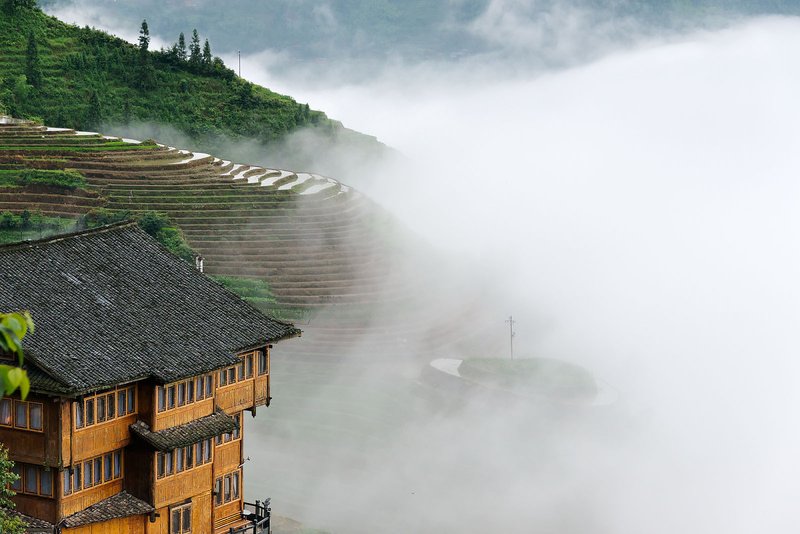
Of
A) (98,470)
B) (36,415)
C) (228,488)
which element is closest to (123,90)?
(228,488)

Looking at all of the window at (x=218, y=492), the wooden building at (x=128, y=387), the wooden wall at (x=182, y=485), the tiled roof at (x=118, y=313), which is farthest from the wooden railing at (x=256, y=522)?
the tiled roof at (x=118, y=313)

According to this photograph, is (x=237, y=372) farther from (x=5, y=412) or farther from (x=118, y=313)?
(x=5, y=412)

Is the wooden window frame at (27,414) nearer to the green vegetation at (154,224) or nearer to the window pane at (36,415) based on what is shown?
the window pane at (36,415)

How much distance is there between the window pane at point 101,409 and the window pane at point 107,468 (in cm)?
87

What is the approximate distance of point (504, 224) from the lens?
103 m

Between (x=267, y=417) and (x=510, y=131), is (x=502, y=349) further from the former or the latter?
(x=510, y=131)

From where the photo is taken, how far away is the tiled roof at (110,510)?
28406 mm

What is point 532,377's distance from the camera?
205 ft

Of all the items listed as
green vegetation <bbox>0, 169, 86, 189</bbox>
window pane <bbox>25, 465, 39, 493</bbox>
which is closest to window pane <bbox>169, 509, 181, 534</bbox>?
window pane <bbox>25, 465, 39, 493</bbox>

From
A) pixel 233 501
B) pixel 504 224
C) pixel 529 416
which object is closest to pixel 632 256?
pixel 504 224

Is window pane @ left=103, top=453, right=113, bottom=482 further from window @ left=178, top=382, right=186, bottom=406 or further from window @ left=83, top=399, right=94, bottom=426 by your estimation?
window @ left=178, top=382, right=186, bottom=406

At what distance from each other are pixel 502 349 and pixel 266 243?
11335 millimetres

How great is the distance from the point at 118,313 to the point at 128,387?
1.58 m

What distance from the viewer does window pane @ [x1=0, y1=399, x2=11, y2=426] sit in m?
27.7
